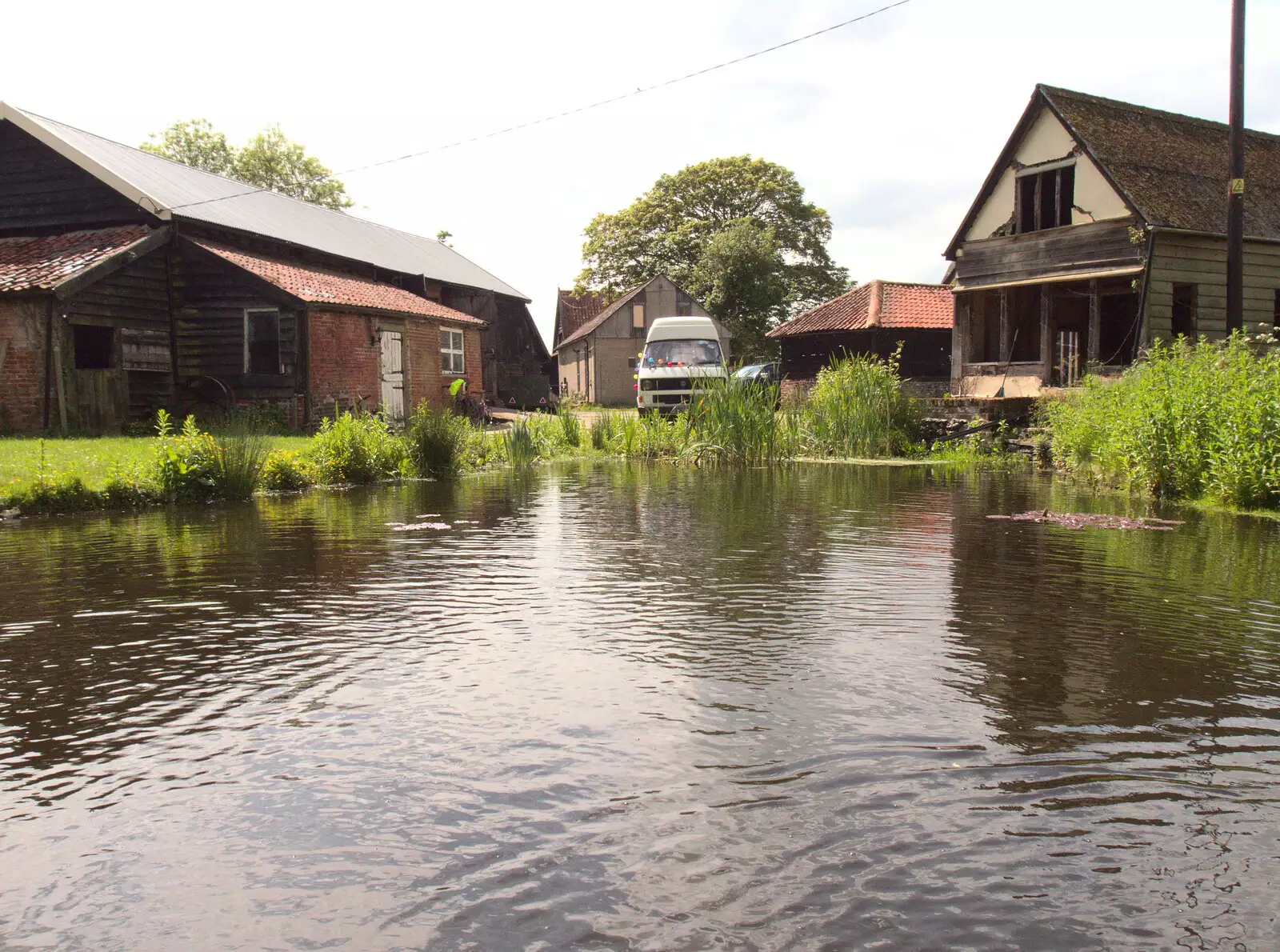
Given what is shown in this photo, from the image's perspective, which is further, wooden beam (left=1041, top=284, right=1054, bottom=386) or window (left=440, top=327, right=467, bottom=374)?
window (left=440, top=327, right=467, bottom=374)

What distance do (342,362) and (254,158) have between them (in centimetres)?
4378

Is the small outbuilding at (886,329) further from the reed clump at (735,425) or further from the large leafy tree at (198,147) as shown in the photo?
the large leafy tree at (198,147)

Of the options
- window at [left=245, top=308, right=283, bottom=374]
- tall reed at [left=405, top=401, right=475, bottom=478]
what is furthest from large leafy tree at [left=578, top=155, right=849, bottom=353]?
tall reed at [left=405, top=401, right=475, bottom=478]

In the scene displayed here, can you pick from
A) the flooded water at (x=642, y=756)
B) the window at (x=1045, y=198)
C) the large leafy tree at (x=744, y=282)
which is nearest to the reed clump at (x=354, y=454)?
the flooded water at (x=642, y=756)

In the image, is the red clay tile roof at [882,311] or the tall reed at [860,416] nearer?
the tall reed at [860,416]

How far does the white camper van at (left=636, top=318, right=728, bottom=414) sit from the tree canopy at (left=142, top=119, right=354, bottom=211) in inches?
1671

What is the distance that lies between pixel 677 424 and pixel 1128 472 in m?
9.26

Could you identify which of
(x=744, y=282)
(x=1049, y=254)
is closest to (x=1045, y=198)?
(x=1049, y=254)

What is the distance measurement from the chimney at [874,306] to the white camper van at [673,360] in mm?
8744

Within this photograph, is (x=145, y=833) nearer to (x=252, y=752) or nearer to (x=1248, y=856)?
(x=252, y=752)

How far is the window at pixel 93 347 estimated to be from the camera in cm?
2292

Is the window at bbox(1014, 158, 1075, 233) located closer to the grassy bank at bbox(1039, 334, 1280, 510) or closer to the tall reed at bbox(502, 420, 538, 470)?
the grassy bank at bbox(1039, 334, 1280, 510)

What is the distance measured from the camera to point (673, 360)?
82.9 feet

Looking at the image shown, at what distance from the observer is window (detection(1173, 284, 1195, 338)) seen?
870 inches
